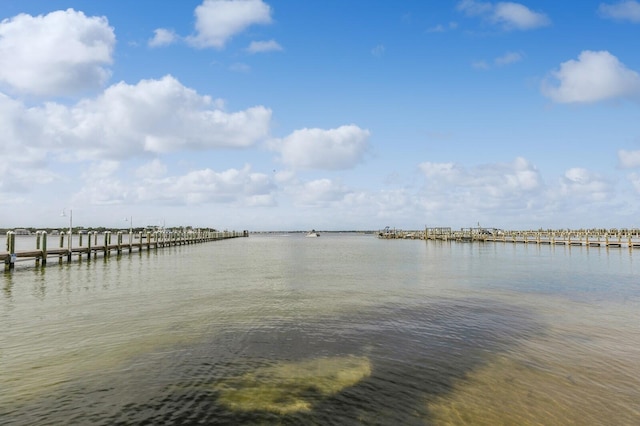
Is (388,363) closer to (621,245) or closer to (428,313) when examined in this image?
(428,313)

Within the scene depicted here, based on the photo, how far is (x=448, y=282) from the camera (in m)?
26.0

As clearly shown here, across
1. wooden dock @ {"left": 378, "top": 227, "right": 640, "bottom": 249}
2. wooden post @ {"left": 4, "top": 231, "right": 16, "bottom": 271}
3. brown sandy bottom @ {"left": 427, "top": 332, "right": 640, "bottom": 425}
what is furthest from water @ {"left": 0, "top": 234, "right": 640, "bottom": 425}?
wooden dock @ {"left": 378, "top": 227, "right": 640, "bottom": 249}

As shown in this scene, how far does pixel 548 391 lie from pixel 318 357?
18.5 ft

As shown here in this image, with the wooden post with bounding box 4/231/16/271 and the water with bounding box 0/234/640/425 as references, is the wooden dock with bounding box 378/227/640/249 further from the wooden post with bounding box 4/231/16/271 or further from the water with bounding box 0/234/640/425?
the wooden post with bounding box 4/231/16/271

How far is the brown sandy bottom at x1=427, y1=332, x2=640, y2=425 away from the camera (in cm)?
728

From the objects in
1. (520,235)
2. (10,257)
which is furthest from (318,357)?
(520,235)

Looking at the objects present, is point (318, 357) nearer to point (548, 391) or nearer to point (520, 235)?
point (548, 391)

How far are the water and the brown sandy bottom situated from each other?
0.13ft

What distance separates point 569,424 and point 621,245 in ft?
258

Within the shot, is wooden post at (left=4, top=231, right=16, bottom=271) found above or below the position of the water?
above

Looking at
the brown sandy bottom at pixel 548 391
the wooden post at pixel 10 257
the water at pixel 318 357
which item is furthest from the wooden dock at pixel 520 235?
the wooden post at pixel 10 257

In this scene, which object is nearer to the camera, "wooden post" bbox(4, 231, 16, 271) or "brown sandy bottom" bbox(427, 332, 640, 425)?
"brown sandy bottom" bbox(427, 332, 640, 425)

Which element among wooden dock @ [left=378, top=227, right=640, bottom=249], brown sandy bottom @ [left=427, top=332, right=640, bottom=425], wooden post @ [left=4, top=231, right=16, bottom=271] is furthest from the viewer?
wooden dock @ [left=378, top=227, right=640, bottom=249]

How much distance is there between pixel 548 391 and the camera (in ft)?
Answer: 27.8
